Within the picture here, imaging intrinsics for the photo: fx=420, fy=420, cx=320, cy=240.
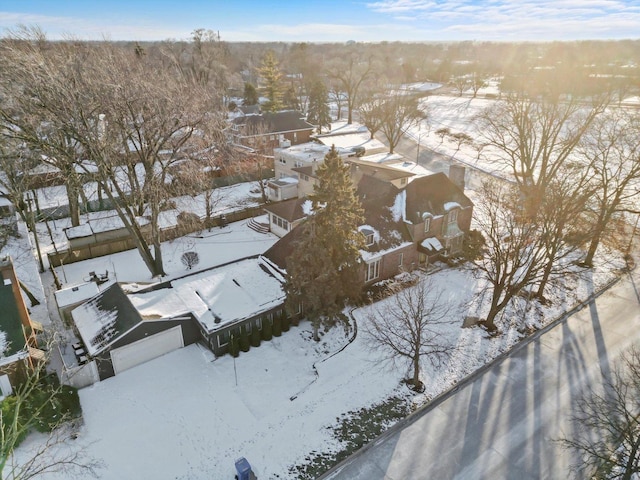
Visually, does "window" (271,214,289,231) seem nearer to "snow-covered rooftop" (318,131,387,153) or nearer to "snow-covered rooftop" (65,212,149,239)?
"snow-covered rooftop" (65,212,149,239)

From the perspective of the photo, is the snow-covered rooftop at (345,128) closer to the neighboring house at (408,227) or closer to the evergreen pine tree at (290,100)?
the evergreen pine tree at (290,100)

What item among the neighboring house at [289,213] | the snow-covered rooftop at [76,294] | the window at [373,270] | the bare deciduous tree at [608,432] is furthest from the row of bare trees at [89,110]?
the bare deciduous tree at [608,432]

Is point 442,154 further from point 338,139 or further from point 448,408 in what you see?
point 448,408

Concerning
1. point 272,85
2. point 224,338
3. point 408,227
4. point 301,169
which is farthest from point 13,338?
point 272,85

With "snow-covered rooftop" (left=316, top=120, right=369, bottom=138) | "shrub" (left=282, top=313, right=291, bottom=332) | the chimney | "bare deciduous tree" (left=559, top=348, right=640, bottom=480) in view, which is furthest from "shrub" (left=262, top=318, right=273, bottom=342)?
"snow-covered rooftop" (left=316, top=120, right=369, bottom=138)

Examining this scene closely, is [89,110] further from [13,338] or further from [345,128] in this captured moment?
[345,128]

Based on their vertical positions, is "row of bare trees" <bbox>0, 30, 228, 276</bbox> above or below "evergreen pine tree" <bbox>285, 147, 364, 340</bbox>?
above
